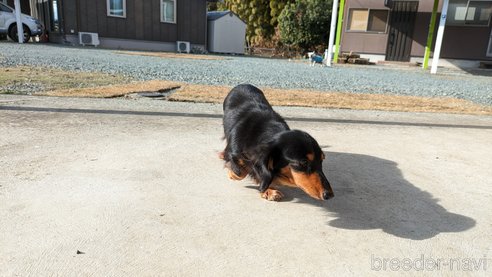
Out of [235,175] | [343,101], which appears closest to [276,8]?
[343,101]

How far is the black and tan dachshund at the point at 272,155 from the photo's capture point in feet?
5.33

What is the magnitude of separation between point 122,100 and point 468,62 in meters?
16.3

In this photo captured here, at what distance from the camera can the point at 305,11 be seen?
19625 mm

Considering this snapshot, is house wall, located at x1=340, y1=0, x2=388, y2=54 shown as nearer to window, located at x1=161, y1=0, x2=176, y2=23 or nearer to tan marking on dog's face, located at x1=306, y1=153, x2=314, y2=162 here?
window, located at x1=161, y1=0, x2=176, y2=23

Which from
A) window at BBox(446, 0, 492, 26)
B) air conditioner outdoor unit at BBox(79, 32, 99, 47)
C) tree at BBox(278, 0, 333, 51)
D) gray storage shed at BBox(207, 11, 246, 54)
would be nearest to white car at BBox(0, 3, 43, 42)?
air conditioner outdoor unit at BBox(79, 32, 99, 47)

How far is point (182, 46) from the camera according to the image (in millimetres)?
16938

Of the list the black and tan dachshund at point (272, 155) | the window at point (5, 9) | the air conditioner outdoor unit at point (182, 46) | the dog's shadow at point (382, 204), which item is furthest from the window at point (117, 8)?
the dog's shadow at point (382, 204)

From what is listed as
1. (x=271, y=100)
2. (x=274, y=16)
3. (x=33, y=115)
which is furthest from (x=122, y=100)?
(x=274, y=16)

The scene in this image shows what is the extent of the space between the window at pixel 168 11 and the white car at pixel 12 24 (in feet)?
18.2

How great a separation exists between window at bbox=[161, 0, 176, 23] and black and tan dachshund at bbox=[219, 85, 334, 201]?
15740mm

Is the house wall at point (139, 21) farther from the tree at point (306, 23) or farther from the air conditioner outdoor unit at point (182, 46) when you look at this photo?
the tree at point (306, 23)

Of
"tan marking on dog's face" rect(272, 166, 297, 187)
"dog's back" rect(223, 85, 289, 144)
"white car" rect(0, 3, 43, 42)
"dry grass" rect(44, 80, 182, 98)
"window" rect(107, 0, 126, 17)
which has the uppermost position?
"window" rect(107, 0, 126, 17)

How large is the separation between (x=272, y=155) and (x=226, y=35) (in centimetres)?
1815

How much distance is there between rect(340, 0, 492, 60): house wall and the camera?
572 inches
